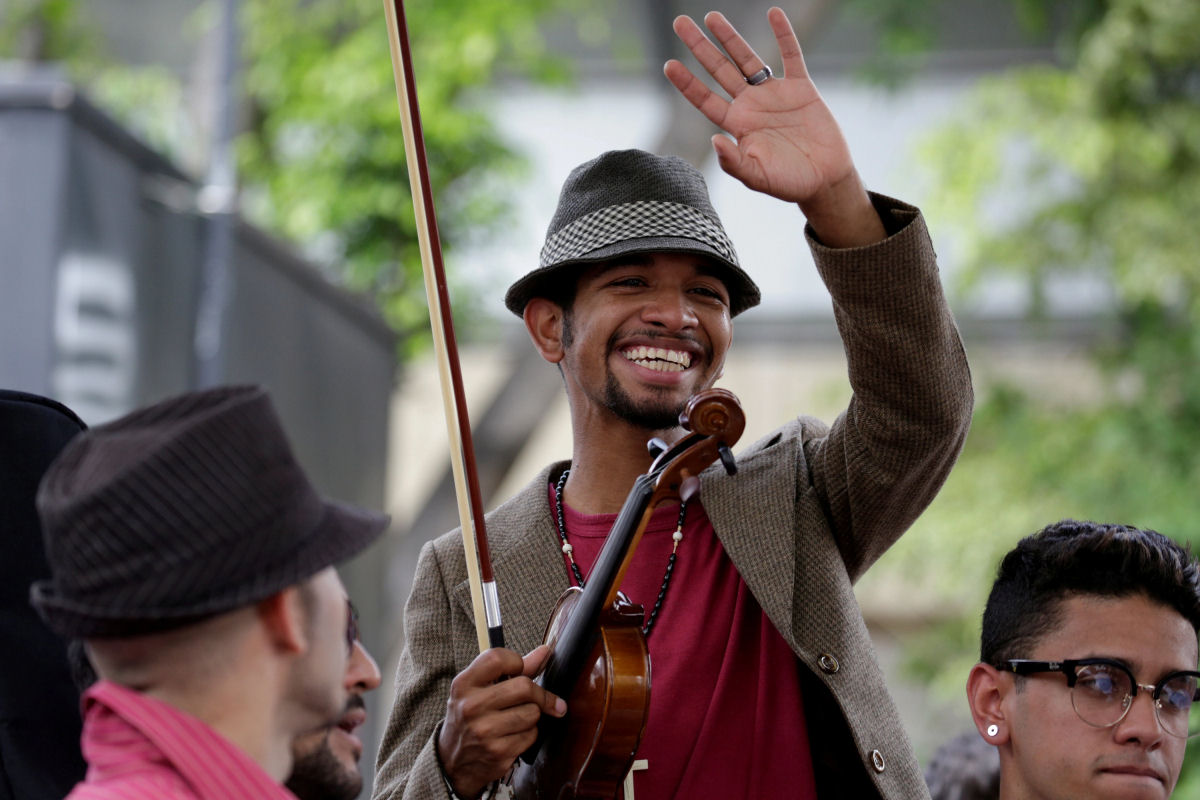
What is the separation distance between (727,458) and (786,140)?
470 mm

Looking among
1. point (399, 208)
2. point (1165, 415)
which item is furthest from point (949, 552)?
point (399, 208)

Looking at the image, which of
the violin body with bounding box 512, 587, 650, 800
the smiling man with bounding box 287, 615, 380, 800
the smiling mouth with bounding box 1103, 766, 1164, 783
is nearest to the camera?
the smiling man with bounding box 287, 615, 380, 800

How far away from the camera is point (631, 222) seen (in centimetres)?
246

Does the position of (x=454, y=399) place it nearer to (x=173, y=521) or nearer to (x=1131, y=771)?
(x=173, y=521)

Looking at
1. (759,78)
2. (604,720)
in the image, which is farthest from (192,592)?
(759,78)

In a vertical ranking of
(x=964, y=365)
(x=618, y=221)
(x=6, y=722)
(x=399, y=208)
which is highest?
(x=399, y=208)

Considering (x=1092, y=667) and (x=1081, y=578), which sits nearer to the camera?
(x=1092, y=667)

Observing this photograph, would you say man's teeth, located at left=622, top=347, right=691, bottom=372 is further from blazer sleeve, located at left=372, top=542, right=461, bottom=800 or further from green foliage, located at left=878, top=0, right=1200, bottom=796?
green foliage, located at left=878, top=0, right=1200, bottom=796

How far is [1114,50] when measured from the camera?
7707mm

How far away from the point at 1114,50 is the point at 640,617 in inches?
254

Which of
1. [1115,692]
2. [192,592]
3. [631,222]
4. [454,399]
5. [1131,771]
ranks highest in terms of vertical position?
Answer: [631,222]

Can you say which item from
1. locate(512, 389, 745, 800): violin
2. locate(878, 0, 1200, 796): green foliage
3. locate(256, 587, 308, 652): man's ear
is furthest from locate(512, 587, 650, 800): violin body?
locate(878, 0, 1200, 796): green foliage

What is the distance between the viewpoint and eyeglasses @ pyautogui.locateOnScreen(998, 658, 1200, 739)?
2.29 meters

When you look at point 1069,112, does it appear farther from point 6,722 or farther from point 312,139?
point 6,722
